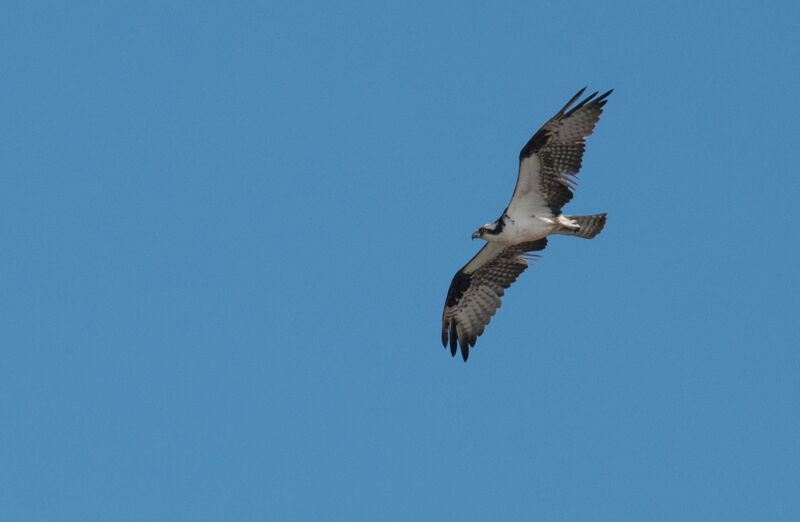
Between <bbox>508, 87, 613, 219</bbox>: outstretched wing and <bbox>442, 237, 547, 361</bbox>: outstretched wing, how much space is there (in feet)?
4.87

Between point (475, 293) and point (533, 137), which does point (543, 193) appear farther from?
point (475, 293)

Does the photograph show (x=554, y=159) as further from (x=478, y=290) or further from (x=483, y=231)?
(x=478, y=290)

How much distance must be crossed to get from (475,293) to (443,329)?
2.66 ft

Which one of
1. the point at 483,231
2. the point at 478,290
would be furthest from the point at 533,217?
the point at 478,290

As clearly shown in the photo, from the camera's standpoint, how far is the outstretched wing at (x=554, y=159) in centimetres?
1731

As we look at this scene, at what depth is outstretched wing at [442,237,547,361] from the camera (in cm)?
1945

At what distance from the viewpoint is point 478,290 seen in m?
19.9

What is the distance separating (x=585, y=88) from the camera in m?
17.3

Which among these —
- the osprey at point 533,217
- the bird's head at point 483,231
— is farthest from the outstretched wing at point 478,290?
the bird's head at point 483,231

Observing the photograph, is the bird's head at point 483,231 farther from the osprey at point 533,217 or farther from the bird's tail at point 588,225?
the bird's tail at point 588,225

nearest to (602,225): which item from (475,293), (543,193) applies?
(543,193)

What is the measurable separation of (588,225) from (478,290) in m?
2.57

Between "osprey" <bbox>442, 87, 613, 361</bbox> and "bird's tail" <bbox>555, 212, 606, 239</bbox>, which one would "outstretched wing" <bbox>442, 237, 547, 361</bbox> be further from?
"bird's tail" <bbox>555, 212, 606, 239</bbox>

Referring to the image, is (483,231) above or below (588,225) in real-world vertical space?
above
